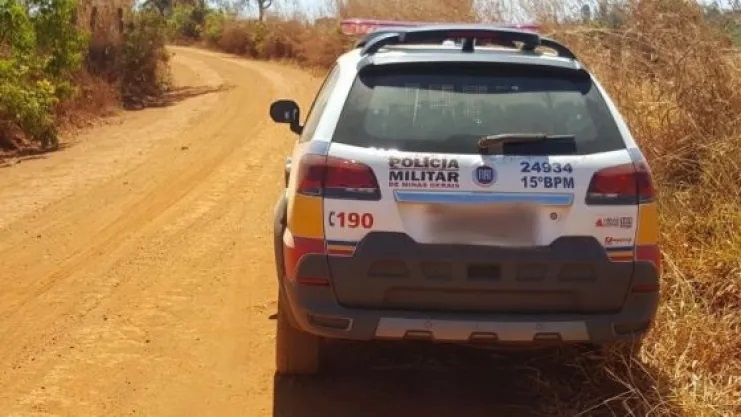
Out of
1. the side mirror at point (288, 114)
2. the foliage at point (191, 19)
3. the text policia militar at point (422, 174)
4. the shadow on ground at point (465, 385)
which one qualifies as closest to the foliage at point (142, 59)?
the side mirror at point (288, 114)

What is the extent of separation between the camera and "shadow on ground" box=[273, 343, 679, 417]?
4.27 m

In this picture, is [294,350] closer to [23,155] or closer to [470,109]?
[470,109]

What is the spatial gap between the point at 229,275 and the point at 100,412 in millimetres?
2389

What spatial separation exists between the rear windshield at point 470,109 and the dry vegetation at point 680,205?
1.21 metres

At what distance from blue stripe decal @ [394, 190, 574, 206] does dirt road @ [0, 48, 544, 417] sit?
1158 mm

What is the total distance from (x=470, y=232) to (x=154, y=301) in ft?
9.57

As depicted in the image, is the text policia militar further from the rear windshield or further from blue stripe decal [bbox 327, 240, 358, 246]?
blue stripe decal [bbox 327, 240, 358, 246]

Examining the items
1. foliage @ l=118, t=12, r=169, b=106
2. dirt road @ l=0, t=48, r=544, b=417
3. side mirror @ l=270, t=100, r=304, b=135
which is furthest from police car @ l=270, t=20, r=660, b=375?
foliage @ l=118, t=12, r=169, b=106

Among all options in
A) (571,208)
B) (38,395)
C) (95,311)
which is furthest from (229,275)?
(571,208)

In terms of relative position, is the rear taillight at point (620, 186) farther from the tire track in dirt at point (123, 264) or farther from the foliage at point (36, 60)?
the foliage at point (36, 60)

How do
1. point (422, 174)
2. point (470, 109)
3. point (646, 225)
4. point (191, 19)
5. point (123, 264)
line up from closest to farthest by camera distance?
A: point (422, 174)
point (646, 225)
point (470, 109)
point (123, 264)
point (191, 19)

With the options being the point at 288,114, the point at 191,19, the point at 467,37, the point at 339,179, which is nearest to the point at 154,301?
the point at 288,114

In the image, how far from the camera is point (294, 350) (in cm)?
452

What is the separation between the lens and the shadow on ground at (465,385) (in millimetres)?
4273
